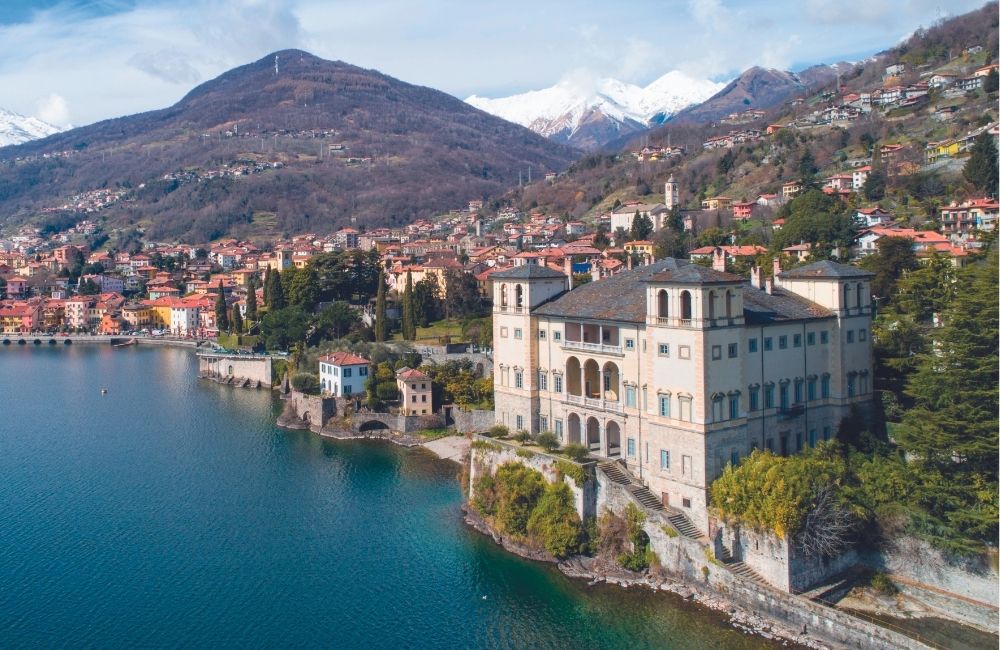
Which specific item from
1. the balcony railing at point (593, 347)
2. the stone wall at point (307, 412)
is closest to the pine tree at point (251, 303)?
the stone wall at point (307, 412)

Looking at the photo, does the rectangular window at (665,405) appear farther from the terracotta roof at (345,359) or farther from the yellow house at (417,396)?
the terracotta roof at (345,359)

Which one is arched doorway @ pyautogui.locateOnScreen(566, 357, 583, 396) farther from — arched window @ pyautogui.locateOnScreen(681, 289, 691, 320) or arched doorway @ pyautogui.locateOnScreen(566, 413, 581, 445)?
arched window @ pyautogui.locateOnScreen(681, 289, 691, 320)

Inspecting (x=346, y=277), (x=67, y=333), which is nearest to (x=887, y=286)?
(x=346, y=277)

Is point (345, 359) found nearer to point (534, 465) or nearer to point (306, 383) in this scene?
point (306, 383)

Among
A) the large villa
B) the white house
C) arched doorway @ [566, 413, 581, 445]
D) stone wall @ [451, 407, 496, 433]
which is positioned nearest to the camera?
the large villa

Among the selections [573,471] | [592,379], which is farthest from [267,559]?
[592,379]

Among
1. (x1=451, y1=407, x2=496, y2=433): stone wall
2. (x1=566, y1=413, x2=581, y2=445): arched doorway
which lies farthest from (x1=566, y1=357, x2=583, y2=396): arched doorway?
(x1=451, y1=407, x2=496, y2=433): stone wall
